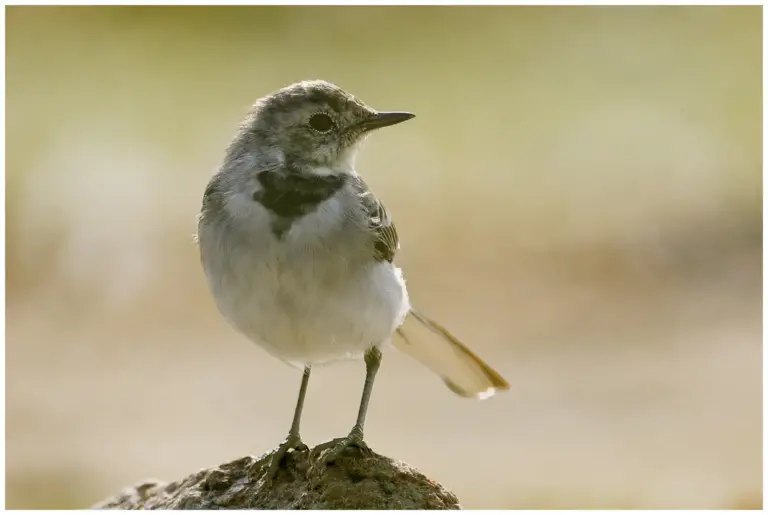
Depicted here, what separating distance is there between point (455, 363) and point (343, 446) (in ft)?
3.27

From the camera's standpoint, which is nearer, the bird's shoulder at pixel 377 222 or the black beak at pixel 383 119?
the bird's shoulder at pixel 377 222

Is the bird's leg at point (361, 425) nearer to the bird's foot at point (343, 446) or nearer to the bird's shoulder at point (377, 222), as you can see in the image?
the bird's foot at point (343, 446)

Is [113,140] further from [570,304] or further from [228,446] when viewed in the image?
[570,304]

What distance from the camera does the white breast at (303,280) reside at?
4672 mm

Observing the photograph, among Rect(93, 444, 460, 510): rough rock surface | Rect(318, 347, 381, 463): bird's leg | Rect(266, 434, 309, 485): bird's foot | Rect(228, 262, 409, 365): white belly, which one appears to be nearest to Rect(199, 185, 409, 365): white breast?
Rect(228, 262, 409, 365): white belly

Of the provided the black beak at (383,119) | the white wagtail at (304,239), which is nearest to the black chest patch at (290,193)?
the white wagtail at (304,239)

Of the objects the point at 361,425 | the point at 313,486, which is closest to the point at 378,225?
the point at 361,425

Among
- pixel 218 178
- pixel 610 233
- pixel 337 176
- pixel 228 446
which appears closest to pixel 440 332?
pixel 337 176

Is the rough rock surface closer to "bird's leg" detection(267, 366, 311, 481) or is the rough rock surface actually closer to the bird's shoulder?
"bird's leg" detection(267, 366, 311, 481)

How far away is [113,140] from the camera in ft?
38.5

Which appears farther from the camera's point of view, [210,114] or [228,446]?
[210,114]

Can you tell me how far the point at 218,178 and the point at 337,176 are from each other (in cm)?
57

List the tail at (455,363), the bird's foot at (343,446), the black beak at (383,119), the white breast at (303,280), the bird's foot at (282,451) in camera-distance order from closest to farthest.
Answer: the white breast at (303,280) < the bird's foot at (343,446) < the bird's foot at (282,451) < the black beak at (383,119) < the tail at (455,363)

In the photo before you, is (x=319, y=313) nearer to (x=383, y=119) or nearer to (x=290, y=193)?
(x=290, y=193)
